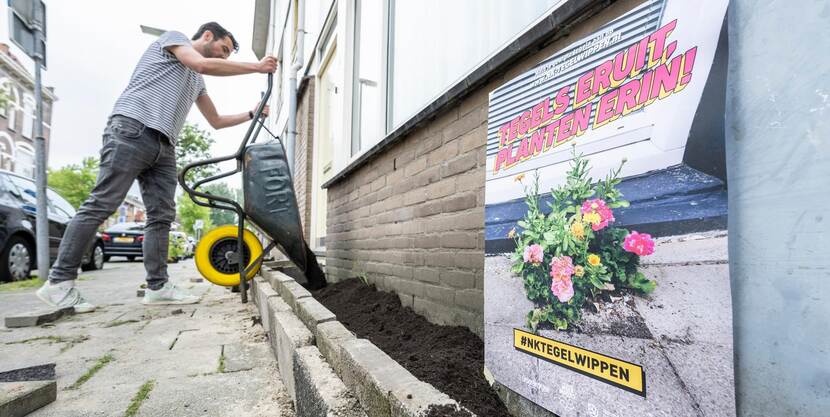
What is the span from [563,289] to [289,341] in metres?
1.11

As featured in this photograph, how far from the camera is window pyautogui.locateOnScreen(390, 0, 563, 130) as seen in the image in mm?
1578

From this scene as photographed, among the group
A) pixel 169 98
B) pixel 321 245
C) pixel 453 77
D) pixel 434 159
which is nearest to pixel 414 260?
pixel 434 159

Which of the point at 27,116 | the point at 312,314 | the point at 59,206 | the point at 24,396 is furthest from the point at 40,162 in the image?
the point at 27,116

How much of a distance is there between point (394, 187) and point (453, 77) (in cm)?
87

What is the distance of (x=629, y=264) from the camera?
78 cm

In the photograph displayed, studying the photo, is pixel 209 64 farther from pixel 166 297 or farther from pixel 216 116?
pixel 166 297

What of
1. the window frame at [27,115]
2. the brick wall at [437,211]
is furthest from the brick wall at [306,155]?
the window frame at [27,115]

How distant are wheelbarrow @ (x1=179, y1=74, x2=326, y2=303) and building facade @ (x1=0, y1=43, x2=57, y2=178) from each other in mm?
26427

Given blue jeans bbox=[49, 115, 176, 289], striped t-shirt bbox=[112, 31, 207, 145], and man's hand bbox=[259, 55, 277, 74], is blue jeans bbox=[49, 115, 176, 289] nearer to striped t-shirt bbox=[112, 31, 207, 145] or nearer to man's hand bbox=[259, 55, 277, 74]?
striped t-shirt bbox=[112, 31, 207, 145]

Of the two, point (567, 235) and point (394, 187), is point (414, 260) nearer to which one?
point (394, 187)

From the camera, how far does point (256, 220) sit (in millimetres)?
3266

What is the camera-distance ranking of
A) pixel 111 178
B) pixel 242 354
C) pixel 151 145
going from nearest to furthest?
1. pixel 242 354
2. pixel 111 178
3. pixel 151 145

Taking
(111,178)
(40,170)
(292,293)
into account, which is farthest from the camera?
(40,170)

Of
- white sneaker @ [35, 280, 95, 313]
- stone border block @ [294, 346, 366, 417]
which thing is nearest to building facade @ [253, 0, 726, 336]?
stone border block @ [294, 346, 366, 417]
